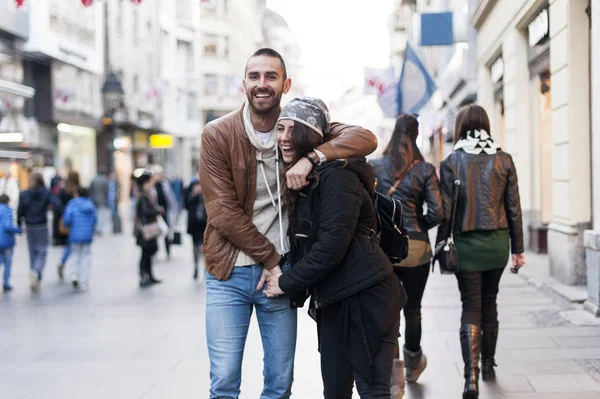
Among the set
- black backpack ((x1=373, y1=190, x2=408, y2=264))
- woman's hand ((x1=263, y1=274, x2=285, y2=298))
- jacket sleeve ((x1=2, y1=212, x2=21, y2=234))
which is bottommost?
jacket sleeve ((x1=2, y1=212, x2=21, y2=234))

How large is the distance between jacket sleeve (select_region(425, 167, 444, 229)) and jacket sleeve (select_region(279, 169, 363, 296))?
2.09 metres

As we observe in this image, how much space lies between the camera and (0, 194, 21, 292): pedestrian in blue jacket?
1145 cm

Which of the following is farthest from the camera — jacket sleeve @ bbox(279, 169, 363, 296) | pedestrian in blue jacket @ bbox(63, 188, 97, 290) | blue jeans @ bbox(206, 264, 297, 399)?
pedestrian in blue jacket @ bbox(63, 188, 97, 290)

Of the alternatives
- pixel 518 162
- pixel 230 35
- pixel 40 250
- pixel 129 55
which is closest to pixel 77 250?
pixel 40 250

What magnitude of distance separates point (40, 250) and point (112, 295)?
5.54 feet

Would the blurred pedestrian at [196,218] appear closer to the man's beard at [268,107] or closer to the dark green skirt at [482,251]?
the dark green skirt at [482,251]

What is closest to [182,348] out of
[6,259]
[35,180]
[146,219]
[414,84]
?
[146,219]

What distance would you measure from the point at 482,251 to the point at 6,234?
8.11 meters

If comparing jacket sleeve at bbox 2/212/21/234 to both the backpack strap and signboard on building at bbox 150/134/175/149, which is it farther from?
signboard on building at bbox 150/134/175/149

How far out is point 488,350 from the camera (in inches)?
223

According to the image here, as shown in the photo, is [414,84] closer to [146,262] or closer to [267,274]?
[146,262]

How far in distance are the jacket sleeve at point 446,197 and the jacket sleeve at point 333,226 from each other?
2104 millimetres

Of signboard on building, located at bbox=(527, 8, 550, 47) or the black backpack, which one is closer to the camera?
the black backpack

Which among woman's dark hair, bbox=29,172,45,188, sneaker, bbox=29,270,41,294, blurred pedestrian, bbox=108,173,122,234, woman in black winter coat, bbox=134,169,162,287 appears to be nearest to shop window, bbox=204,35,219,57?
blurred pedestrian, bbox=108,173,122,234
